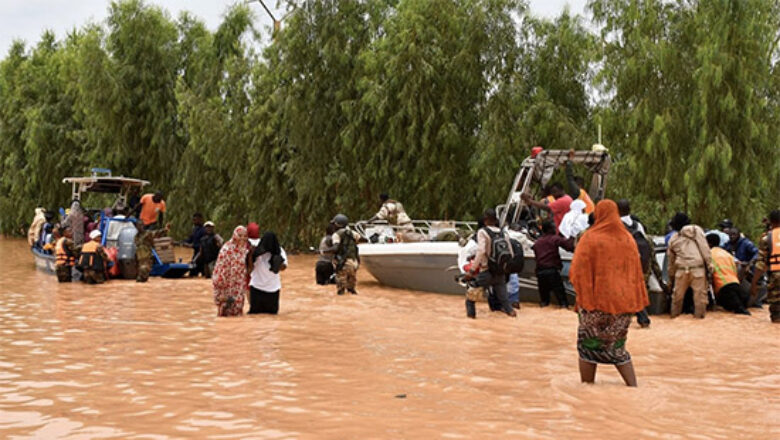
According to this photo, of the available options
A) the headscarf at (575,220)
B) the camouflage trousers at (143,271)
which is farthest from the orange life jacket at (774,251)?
the camouflage trousers at (143,271)

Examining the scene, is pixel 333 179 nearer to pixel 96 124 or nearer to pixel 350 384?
pixel 96 124

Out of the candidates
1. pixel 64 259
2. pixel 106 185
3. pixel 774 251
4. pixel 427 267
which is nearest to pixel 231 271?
pixel 427 267

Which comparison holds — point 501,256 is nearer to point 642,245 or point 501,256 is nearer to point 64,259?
point 642,245

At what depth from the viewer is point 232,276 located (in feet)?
38.3

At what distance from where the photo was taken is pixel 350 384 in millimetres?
7309

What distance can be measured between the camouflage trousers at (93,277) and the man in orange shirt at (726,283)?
1158 cm

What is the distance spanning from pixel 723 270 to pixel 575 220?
2330mm

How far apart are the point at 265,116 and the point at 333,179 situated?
3.75m

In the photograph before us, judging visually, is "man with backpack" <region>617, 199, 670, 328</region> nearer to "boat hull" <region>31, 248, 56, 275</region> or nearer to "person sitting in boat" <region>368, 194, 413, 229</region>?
"person sitting in boat" <region>368, 194, 413, 229</region>

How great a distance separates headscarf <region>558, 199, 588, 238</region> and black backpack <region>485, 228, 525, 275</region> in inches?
55.3

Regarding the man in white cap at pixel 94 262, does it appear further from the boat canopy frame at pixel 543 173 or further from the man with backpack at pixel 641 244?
the man with backpack at pixel 641 244

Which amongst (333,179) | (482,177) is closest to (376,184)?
(333,179)

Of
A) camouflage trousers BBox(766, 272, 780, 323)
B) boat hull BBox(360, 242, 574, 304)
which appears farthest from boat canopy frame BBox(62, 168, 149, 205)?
camouflage trousers BBox(766, 272, 780, 323)

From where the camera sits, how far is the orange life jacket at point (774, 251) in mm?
11578
